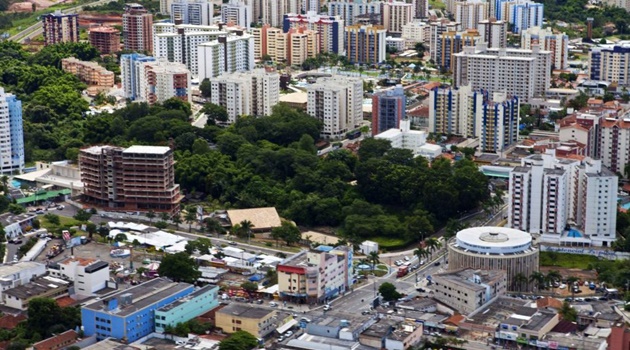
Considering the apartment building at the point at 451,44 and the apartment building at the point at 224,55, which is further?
the apartment building at the point at 451,44

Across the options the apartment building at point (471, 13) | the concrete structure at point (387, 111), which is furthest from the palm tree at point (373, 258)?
the apartment building at point (471, 13)

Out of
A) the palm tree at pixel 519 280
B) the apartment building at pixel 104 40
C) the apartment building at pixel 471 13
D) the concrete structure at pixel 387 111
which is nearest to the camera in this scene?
the palm tree at pixel 519 280

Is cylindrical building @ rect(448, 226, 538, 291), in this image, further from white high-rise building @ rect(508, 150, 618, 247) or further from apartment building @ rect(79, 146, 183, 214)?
apartment building @ rect(79, 146, 183, 214)

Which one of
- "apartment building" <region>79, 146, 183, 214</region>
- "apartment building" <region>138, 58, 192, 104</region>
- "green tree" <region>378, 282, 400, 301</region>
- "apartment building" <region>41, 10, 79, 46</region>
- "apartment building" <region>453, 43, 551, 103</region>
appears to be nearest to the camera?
"green tree" <region>378, 282, 400, 301</region>

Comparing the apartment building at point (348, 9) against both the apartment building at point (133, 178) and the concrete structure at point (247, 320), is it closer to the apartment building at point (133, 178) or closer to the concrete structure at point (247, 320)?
the apartment building at point (133, 178)

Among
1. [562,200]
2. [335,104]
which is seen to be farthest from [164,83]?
[562,200]

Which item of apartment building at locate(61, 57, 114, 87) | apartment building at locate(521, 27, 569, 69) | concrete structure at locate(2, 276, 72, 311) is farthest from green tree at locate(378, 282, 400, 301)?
apartment building at locate(521, 27, 569, 69)

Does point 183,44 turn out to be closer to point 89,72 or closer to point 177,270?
point 89,72

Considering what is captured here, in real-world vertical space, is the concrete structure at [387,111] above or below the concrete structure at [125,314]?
above
